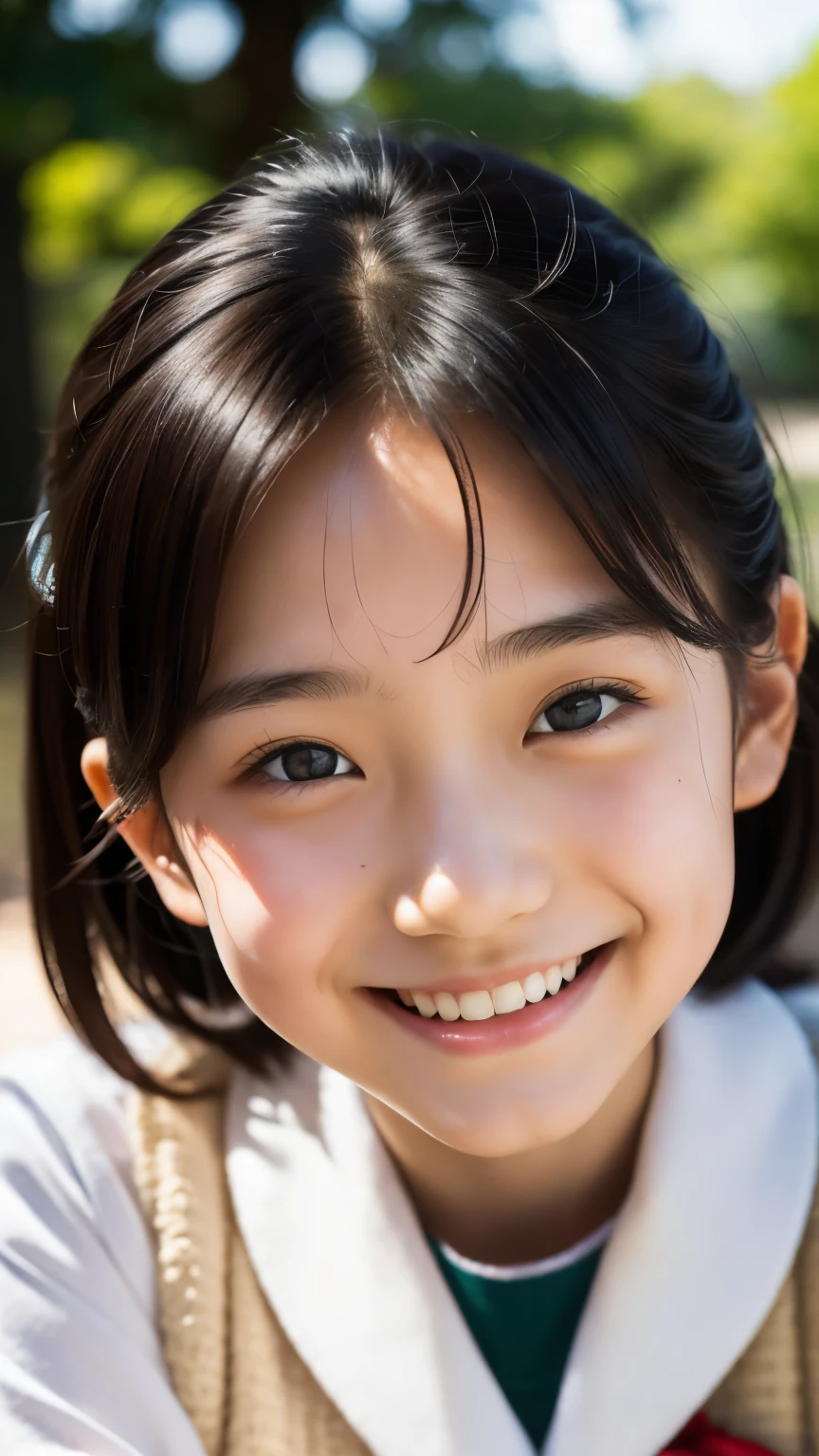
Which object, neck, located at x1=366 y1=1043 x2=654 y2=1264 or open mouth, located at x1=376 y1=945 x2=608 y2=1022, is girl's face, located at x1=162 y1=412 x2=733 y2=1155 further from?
neck, located at x1=366 y1=1043 x2=654 y2=1264

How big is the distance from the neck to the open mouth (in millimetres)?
250

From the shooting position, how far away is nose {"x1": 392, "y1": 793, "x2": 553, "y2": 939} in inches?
35.6

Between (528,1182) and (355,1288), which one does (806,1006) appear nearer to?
(528,1182)

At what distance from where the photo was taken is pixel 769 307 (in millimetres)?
25016

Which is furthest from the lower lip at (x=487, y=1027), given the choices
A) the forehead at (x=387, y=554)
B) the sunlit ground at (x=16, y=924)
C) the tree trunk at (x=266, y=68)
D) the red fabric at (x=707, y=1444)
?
the tree trunk at (x=266, y=68)

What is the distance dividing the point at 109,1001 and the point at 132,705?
0.48m

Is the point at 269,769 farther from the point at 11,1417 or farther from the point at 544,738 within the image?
the point at 11,1417

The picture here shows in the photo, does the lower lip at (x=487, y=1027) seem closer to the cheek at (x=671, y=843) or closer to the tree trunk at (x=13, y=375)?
the cheek at (x=671, y=843)

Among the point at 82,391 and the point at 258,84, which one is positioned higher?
the point at 82,391

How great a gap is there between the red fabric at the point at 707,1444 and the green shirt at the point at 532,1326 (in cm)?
12

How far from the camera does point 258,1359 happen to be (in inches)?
46.0

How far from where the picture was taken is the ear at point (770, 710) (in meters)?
1.18

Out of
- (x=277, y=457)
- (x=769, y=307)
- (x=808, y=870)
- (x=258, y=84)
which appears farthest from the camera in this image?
(x=769, y=307)

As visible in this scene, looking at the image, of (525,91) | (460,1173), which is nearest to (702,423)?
(460,1173)
